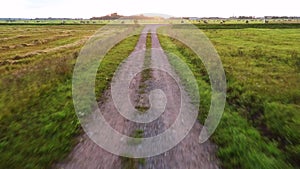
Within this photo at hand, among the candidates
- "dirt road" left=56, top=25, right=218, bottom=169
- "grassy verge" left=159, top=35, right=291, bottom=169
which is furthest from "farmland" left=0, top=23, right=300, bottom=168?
"dirt road" left=56, top=25, right=218, bottom=169

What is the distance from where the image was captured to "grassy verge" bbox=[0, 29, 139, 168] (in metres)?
5.69

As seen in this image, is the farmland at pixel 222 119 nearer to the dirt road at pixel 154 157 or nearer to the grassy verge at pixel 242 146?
the grassy verge at pixel 242 146

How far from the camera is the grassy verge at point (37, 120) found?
5.69 metres

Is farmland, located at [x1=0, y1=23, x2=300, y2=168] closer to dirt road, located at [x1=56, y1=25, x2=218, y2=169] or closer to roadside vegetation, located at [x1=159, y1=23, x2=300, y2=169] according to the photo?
roadside vegetation, located at [x1=159, y1=23, x2=300, y2=169]

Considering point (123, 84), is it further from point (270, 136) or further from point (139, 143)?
point (270, 136)

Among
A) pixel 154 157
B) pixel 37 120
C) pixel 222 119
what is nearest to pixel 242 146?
pixel 222 119

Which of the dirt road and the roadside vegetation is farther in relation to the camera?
the roadside vegetation

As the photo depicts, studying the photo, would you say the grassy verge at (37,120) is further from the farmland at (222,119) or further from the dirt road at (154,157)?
the dirt road at (154,157)

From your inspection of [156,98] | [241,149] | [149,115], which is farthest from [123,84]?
[241,149]

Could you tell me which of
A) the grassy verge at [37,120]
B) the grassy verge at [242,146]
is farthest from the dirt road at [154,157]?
the grassy verge at [37,120]

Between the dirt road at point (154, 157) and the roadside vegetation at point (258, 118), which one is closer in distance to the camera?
the dirt road at point (154, 157)

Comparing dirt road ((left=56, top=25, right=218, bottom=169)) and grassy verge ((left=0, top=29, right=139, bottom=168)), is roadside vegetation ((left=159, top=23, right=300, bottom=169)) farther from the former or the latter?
grassy verge ((left=0, top=29, right=139, bottom=168))

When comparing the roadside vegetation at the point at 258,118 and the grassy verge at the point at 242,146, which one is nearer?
the grassy verge at the point at 242,146

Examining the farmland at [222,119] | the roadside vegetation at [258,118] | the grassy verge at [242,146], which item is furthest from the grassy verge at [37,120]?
the roadside vegetation at [258,118]
